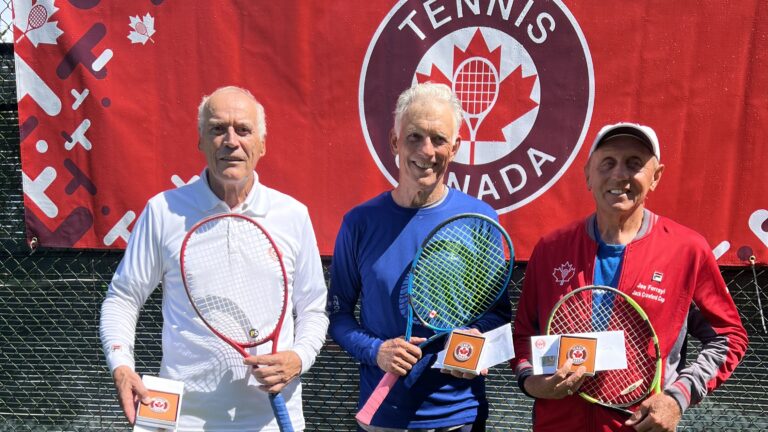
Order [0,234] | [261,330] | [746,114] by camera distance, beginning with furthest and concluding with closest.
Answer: [0,234] → [746,114] → [261,330]

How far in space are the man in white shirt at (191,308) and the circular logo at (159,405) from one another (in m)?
0.17

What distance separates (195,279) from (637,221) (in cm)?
134

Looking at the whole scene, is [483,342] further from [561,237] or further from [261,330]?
[261,330]

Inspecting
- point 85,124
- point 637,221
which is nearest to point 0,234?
point 85,124

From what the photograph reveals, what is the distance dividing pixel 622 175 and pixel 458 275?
0.58 metres

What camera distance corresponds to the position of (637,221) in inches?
81.5

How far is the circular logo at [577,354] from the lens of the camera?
1.87 m

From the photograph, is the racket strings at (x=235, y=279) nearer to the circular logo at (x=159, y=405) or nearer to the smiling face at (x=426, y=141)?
the circular logo at (x=159, y=405)

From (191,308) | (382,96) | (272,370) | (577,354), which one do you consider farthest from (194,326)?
(382,96)

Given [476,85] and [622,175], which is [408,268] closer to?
[622,175]

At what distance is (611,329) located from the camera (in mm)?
1979

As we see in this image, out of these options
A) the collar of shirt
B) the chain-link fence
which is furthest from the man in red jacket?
the chain-link fence

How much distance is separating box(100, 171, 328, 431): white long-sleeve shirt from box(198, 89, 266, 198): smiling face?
10 cm

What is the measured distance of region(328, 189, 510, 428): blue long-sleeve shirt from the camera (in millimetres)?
2148
